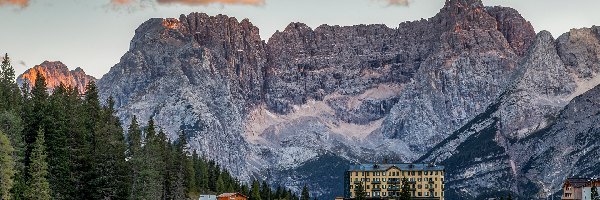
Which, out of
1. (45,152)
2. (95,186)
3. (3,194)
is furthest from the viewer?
(95,186)

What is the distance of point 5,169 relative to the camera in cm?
16075

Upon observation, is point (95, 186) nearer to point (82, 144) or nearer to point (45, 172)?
point (82, 144)

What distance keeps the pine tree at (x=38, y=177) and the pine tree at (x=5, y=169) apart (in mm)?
4866

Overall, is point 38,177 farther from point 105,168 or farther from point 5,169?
point 105,168

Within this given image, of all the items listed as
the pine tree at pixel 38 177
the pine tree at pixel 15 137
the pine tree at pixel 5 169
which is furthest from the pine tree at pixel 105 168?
the pine tree at pixel 5 169

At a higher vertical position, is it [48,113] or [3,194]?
[48,113]

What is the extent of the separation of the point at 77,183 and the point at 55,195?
8721 mm

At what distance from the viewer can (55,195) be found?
17888cm

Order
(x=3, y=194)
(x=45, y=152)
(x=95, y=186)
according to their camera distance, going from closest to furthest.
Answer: (x=3, y=194), (x=45, y=152), (x=95, y=186)

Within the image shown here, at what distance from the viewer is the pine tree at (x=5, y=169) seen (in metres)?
160

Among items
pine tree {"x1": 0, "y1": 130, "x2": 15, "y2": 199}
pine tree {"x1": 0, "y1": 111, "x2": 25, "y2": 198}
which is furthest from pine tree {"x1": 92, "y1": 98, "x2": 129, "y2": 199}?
pine tree {"x1": 0, "y1": 130, "x2": 15, "y2": 199}

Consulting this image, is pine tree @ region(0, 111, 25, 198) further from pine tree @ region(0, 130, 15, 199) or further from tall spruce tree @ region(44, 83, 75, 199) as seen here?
pine tree @ region(0, 130, 15, 199)

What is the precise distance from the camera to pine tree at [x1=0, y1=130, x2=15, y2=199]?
160125 mm

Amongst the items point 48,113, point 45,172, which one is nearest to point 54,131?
point 48,113
